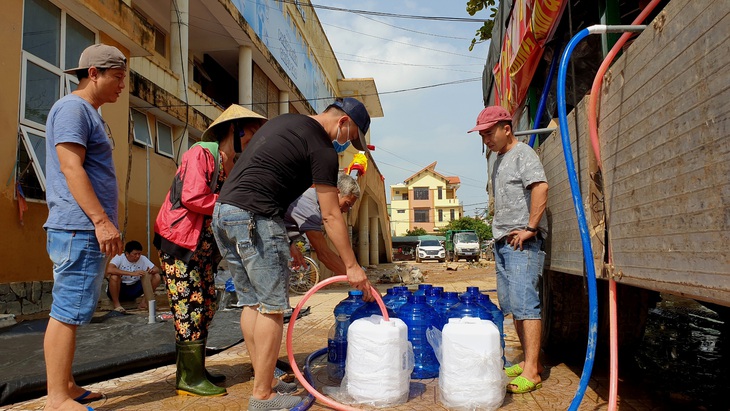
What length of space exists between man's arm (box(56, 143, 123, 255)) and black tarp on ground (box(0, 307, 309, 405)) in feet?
3.59

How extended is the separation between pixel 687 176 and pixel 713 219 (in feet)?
0.62

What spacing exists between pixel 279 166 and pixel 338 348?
1.50 m

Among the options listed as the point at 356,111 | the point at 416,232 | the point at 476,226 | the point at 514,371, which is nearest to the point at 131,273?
the point at 356,111

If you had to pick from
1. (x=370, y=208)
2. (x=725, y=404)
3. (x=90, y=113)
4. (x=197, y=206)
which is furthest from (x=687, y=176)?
(x=370, y=208)

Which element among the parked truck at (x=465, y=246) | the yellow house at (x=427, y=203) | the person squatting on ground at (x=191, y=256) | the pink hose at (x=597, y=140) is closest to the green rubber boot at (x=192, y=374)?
the person squatting on ground at (x=191, y=256)

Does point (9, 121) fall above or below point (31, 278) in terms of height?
above

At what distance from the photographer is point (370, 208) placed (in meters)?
25.4

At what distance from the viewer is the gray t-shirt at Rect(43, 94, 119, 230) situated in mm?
2471

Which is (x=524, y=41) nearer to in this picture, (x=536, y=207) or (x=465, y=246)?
(x=536, y=207)

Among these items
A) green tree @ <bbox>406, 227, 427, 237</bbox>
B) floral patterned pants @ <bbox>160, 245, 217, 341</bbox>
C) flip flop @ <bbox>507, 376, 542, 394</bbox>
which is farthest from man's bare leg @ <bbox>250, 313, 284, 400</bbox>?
green tree @ <bbox>406, 227, 427, 237</bbox>

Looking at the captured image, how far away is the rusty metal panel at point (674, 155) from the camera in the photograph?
134 centimetres

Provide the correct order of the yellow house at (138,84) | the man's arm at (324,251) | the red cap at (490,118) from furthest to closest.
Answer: the yellow house at (138,84) → the man's arm at (324,251) → the red cap at (490,118)

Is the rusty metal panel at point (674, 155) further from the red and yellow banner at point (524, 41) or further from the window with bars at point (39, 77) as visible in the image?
the window with bars at point (39, 77)

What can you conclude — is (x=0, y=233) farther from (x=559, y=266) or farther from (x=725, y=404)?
(x=725, y=404)
